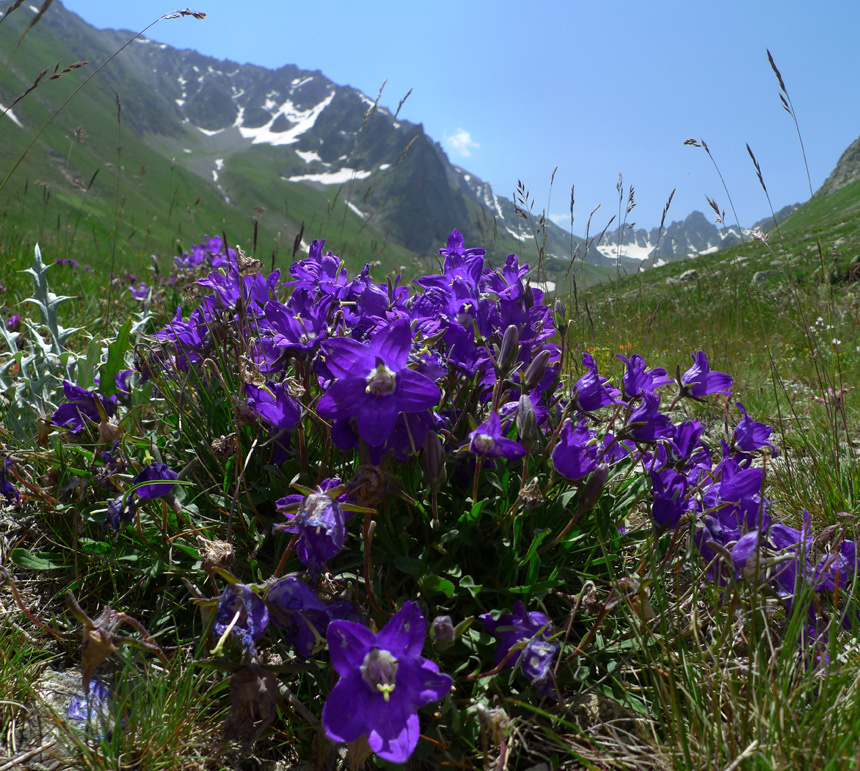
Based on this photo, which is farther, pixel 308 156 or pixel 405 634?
pixel 308 156

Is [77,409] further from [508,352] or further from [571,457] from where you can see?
[571,457]

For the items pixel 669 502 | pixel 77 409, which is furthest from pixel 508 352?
pixel 77 409

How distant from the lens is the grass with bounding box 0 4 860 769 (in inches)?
56.9

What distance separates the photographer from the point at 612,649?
71.6 inches

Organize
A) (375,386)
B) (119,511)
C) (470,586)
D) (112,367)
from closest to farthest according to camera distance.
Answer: (375,386) < (470,586) < (119,511) < (112,367)

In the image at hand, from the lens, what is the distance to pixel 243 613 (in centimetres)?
147

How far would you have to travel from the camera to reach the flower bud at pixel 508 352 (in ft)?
5.82

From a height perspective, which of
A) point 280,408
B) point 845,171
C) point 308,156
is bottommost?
point 280,408

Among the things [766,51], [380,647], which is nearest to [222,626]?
[380,647]

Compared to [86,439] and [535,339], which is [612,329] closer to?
[535,339]

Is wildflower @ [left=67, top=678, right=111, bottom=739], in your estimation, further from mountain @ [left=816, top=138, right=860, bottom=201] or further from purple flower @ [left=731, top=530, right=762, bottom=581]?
mountain @ [left=816, top=138, right=860, bottom=201]

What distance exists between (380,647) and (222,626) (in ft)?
1.38

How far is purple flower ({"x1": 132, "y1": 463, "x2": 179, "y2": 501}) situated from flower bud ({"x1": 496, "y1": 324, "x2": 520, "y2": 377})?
1.15 meters

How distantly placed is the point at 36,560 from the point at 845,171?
101 meters
